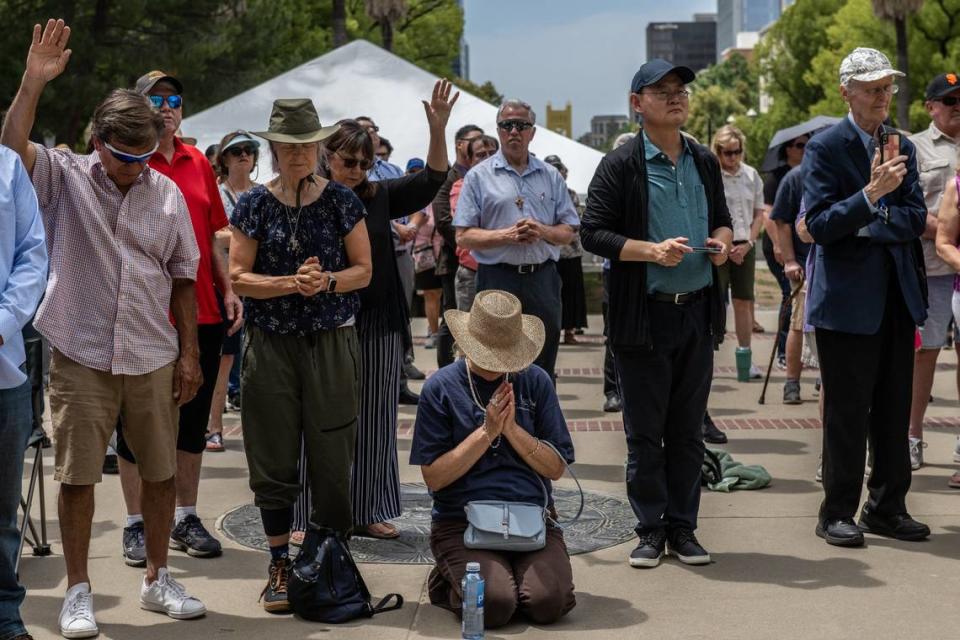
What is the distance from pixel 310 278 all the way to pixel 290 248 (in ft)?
0.77

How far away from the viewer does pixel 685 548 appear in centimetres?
616

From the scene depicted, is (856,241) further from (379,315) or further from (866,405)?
(379,315)

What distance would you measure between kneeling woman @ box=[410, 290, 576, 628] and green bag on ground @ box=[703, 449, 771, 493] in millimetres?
2149

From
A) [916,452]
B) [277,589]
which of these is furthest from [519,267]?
[277,589]

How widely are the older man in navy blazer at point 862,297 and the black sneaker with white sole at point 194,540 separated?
9.11ft

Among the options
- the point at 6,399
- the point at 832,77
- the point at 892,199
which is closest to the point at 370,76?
the point at 892,199

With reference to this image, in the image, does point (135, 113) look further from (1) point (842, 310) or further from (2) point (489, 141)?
(2) point (489, 141)

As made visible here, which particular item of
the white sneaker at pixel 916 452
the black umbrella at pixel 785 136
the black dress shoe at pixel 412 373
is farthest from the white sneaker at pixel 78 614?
the black umbrella at pixel 785 136

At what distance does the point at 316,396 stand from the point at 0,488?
1.29m

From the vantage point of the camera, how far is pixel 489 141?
9867 millimetres

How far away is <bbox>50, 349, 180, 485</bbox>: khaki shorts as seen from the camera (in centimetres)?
514

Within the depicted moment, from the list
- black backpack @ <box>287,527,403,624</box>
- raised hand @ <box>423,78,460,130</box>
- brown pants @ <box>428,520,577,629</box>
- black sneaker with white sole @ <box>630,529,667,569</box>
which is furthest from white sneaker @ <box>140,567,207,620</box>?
raised hand @ <box>423,78,460,130</box>

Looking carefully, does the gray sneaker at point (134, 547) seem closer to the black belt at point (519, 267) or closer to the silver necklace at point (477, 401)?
the silver necklace at point (477, 401)

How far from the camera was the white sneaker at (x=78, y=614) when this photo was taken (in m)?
5.11
